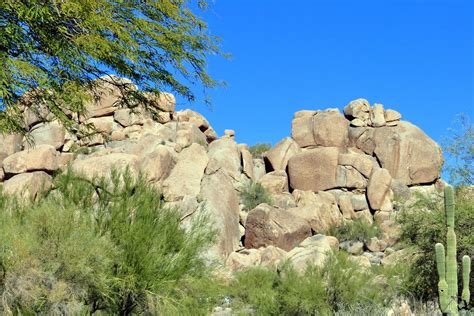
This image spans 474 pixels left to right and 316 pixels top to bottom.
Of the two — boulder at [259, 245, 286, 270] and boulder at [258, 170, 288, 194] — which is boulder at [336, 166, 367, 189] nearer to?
boulder at [258, 170, 288, 194]

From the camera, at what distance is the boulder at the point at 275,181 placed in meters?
42.7

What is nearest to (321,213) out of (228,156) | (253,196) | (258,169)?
(253,196)

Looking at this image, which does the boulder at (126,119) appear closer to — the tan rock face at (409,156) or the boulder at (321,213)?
the boulder at (321,213)

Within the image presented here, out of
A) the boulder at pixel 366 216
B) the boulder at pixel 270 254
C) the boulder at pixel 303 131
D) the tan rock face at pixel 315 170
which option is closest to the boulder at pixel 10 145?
the tan rock face at pixel 315 170

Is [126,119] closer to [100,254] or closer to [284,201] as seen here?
[284,201]

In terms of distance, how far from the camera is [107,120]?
45688mm

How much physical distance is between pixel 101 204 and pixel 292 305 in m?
6.49

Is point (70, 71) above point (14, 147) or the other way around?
the other way around

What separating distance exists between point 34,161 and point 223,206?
11.8 metres

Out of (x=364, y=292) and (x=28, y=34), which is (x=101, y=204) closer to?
(x=28, y=34)

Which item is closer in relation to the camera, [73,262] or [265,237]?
[73,262]

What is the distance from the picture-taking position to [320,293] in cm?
1662

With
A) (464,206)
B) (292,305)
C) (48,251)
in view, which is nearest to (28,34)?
(48,251)

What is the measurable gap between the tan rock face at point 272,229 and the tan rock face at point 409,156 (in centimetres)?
1299
